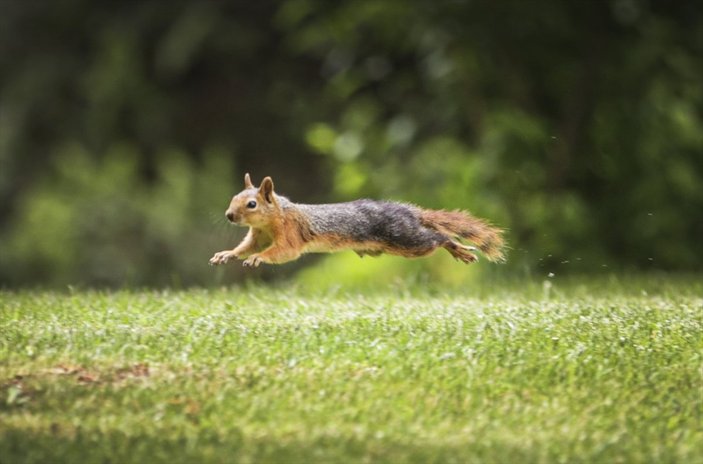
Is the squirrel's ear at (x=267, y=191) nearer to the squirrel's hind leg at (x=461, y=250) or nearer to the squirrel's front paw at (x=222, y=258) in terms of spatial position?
the squirrel's front paw at (x=222, y=258)

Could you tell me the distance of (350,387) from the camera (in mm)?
5559

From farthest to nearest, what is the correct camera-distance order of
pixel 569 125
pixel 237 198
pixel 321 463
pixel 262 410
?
pixel 569 125 → pixel 237 198 → pixel 262 410 → pixel 321 463

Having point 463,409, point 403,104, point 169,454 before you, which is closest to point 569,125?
point 403,104

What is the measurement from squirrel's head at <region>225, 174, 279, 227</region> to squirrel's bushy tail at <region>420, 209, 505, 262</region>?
1062mm

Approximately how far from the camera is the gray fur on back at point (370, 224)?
6895 mm

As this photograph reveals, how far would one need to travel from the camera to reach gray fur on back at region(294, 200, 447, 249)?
6.89 meters

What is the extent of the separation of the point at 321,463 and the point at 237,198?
212 cm

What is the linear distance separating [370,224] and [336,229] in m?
0.21

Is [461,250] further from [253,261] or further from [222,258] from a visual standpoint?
[222,258]

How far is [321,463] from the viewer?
491 cm

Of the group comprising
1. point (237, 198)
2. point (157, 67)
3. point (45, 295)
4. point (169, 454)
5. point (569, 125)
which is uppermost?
point (157, 67)

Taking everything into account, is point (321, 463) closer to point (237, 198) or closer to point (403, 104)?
point (237, 198)

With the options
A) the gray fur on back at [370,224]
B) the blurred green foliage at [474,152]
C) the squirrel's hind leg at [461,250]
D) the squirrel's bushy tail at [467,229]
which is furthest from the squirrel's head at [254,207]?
the blurred green foliage at [474,152]

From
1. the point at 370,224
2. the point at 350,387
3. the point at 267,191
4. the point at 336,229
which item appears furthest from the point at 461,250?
the point at 350,387
